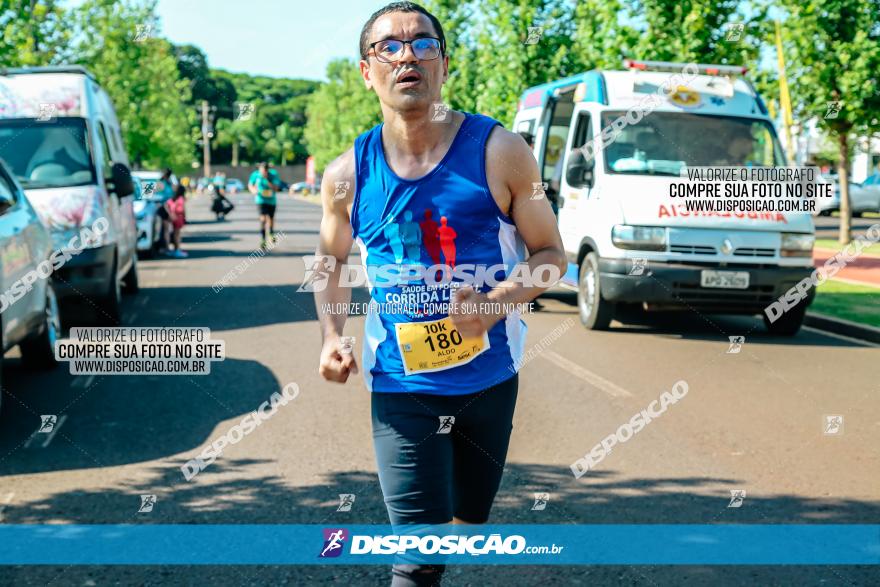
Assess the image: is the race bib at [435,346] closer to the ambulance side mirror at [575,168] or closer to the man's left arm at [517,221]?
the man's left arm at [517,221]

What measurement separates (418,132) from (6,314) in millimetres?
5033

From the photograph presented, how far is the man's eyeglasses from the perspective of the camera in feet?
9.25

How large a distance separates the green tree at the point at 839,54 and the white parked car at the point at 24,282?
1688 centimetres

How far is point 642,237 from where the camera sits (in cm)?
1023

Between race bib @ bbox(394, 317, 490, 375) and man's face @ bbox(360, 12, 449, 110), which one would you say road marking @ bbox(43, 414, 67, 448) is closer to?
race bib @ bbox(394, 317, 490, 375)

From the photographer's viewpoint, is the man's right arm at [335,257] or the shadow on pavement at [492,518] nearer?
the man's right arm at [335,257]

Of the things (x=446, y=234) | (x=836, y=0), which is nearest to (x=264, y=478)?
(x=446, y=234)

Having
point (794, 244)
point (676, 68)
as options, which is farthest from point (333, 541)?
point (676, 68)

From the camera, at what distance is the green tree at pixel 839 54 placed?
821 inches

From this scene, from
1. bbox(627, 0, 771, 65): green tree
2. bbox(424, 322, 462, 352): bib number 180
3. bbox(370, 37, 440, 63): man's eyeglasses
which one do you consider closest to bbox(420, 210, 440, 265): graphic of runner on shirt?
bbox(424, 322, 462, 352): bib number 180

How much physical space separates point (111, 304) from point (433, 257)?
8.43 meters

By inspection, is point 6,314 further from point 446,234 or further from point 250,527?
point 446,234

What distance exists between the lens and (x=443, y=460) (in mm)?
2869

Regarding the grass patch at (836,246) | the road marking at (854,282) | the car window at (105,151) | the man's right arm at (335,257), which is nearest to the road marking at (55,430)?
the man's right arm at (335,257)
